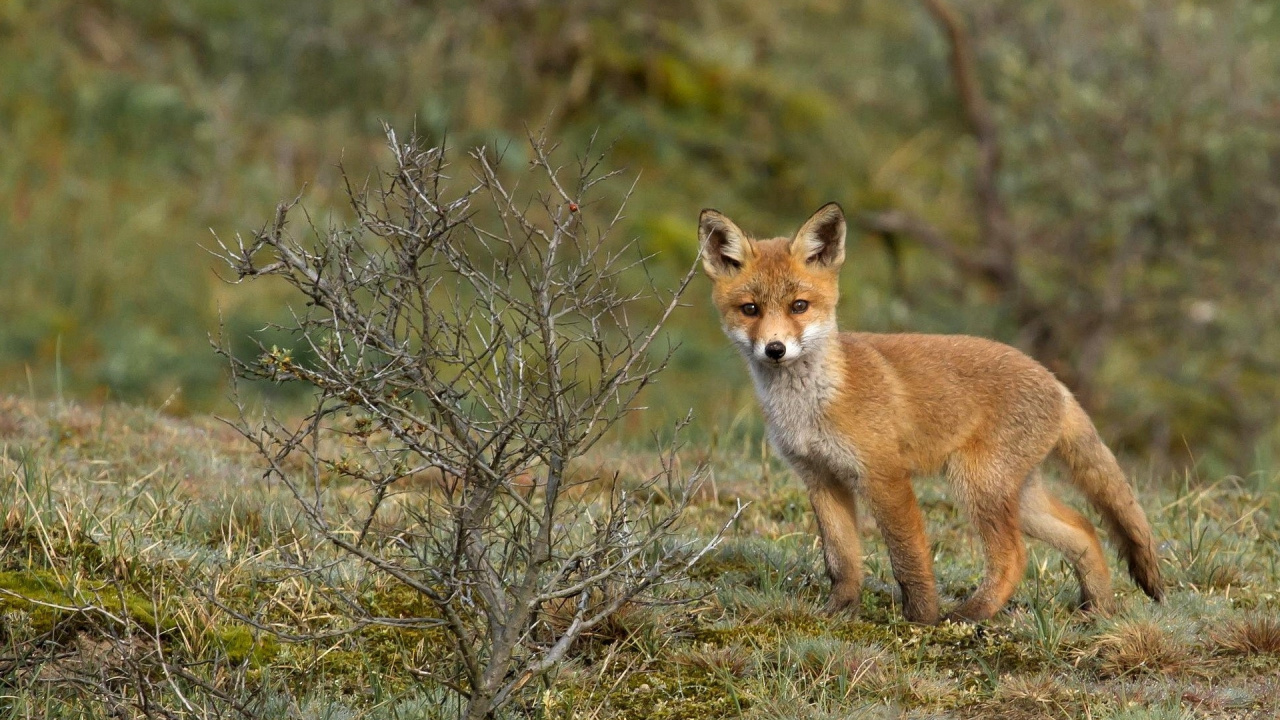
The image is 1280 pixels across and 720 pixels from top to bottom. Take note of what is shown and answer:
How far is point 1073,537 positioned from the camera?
530 cm

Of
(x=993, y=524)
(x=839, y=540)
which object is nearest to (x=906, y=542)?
(x=839, y=540)

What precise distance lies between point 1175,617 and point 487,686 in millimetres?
2720

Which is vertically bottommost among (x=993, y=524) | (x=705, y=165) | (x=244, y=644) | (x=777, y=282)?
(x=993, y=524)

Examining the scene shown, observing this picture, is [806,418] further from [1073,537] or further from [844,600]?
[1073,537]

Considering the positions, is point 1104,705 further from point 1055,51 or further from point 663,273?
point 1055,51

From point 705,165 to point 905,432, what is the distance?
9263 millimetres

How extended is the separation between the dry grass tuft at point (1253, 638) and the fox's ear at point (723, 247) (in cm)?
233

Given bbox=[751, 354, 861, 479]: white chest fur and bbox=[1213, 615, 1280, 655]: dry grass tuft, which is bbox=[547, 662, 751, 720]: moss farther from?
bbox=[1213, 615, 1280, 655]: dry grass tuft

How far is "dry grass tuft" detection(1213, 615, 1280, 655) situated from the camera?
463 centimetres

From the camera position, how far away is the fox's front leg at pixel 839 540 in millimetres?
5129

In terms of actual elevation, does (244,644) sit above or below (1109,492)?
above

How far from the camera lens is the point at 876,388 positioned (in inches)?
208

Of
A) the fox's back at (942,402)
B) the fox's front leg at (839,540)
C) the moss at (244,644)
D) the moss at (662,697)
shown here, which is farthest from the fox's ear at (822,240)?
the moss at (244,644)

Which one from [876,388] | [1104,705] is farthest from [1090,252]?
[1104,705]
